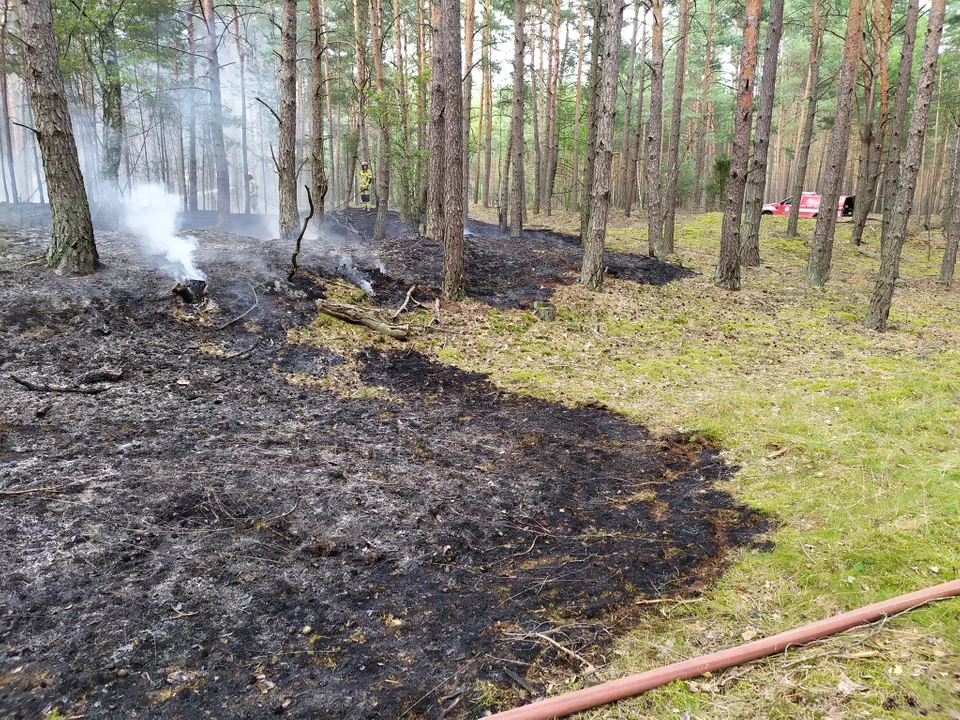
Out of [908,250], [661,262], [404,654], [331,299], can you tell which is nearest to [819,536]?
[404,654]

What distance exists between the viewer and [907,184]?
32.4 feet

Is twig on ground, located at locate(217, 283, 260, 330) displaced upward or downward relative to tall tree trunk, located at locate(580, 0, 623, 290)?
downward

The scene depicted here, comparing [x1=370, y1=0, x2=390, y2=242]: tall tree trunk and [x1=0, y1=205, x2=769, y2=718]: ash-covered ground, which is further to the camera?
[x1=370, y1=0, x2=390, y2=242]: tall tree trunk

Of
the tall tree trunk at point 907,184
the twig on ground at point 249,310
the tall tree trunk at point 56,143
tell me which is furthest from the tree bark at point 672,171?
the tall tree trunk at point 56,143

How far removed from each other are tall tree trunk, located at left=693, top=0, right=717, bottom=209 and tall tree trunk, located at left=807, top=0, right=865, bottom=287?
1295cm

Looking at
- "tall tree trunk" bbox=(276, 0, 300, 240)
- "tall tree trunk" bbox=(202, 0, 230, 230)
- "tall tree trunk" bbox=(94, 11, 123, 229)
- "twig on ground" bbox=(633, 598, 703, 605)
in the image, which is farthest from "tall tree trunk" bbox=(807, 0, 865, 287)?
"tall tree trunk" bbox=(94, 11, 123, 229)

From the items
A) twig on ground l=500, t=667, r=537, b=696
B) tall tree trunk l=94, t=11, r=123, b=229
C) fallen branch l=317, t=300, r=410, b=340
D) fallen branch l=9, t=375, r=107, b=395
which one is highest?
tall tree trunk l=94, t=11, r=123, b=229

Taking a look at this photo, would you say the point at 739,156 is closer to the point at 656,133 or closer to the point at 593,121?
the point at 656,133

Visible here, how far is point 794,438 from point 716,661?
3675 mm

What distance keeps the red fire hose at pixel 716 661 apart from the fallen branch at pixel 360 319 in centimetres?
671

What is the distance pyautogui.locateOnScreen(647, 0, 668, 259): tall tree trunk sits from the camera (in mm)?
13448

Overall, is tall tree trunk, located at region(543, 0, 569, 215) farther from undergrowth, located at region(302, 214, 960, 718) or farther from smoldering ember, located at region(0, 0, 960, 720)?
undergrowth, located at region(302, 214, 960, 718)

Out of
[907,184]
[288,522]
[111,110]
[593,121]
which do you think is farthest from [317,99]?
[907,184]

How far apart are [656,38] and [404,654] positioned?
594 inches
